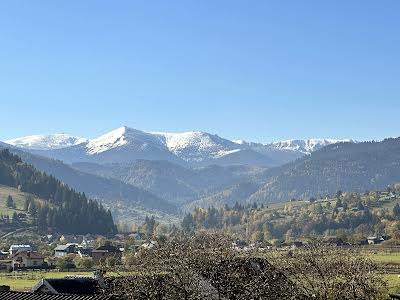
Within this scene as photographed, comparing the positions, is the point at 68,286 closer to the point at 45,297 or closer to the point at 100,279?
the point at 100,279

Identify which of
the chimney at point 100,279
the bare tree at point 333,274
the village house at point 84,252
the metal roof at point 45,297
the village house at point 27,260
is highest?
the bare tree at point 333,274

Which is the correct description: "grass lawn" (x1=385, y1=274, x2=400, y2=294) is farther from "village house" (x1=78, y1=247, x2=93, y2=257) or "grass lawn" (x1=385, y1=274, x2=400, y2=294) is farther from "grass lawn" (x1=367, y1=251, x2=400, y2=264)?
"village house" (x1=78, y1=247, x2=93, y2=257)

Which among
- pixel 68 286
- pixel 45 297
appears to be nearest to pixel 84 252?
pixel 68 286

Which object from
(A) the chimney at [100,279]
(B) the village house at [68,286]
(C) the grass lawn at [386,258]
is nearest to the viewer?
(A) the chimney at [100,279]

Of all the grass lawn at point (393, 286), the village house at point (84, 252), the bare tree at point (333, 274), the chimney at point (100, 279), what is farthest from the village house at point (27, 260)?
the bare tree at point (333, 274)

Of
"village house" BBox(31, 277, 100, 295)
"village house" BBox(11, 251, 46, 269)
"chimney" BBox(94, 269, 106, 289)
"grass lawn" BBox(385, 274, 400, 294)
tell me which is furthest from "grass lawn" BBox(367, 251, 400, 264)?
"village house" BBox(11, 251, 46, 269)

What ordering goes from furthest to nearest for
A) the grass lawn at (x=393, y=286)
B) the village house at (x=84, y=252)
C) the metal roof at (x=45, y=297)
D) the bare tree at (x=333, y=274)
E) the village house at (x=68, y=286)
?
1. the village house at (x=84, y=252)
2. the grass lawn at (x=393, y=286)
3. the village house at (x=68, y=286)
4. the bare tree at (x=333, y=274)
5. the metal roof at (x=45, y=297)

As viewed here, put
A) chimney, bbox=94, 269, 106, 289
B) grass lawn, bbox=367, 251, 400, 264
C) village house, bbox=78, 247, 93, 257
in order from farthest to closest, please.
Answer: village house, bbox=78, 247, 93, 257
grass lawn, bbox=367, 251, 400, 264
chimney, bbox=94, 269, 106, 289

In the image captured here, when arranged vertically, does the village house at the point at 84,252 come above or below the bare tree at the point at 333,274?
below

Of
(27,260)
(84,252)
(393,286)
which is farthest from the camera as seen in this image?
(84,252)

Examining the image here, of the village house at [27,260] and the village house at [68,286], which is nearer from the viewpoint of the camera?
the village house at [68,286]

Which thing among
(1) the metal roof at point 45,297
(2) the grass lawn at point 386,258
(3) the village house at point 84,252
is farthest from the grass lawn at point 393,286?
(3) the village house at point 84,252

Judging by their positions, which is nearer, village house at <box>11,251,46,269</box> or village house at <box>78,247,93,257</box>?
village house at <box>11,251,46,269</box>

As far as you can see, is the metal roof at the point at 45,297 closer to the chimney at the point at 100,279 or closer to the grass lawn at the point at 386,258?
the chimney at the point at 100,279
